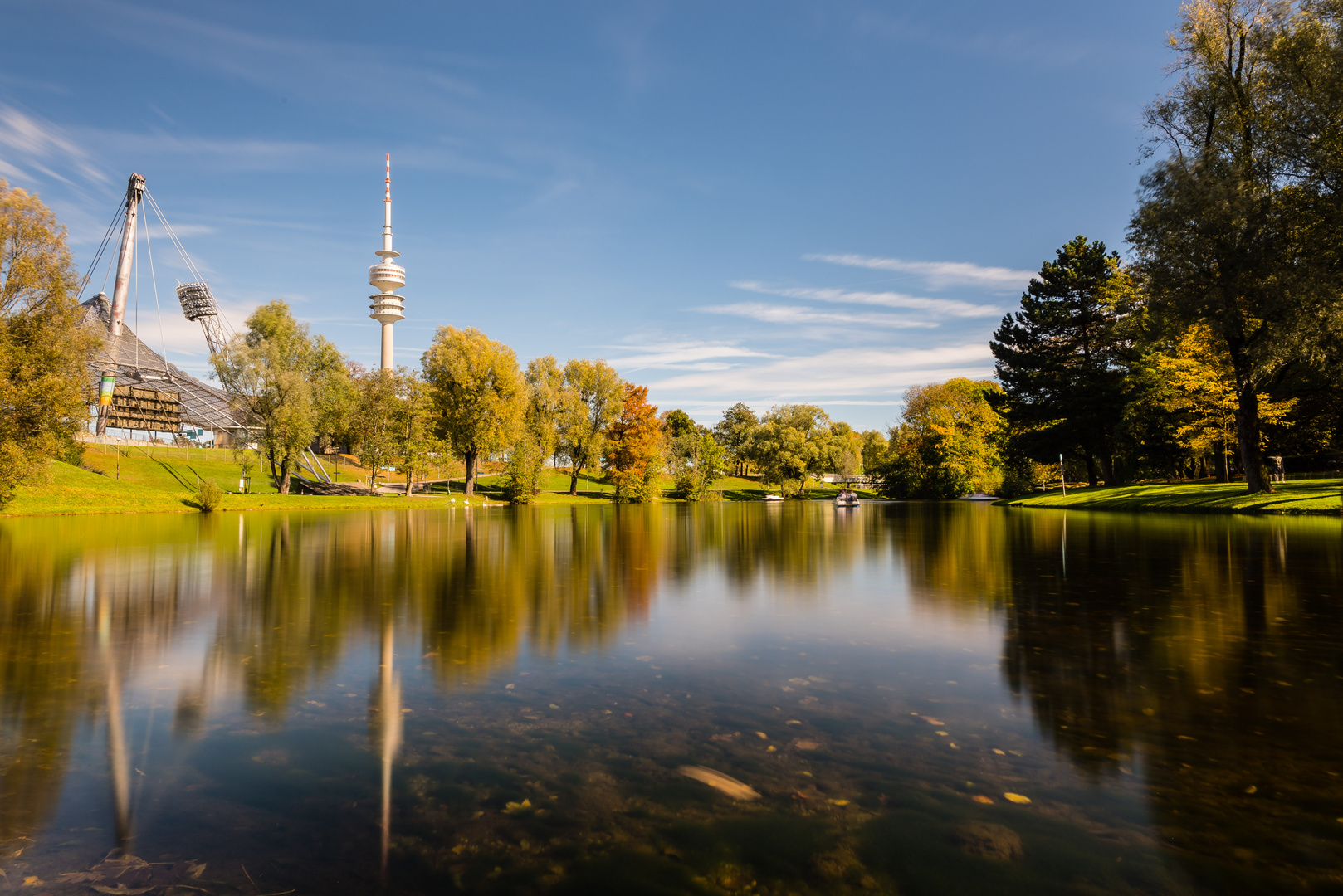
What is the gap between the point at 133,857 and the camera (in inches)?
126

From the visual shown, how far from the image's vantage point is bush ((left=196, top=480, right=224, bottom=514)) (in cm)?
3509

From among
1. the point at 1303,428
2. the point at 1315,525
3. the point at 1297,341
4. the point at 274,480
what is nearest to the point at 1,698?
the point at 1315,525

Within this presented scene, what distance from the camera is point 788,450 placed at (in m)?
81.9

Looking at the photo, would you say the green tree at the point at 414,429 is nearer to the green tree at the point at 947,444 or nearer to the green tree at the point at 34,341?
the green tree at the point at 34,341

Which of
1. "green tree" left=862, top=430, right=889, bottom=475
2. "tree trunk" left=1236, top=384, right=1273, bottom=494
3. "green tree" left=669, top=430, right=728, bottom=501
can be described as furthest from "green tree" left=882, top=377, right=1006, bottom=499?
"tree trunk" left=1236, top=384, right=1273, bottom=494

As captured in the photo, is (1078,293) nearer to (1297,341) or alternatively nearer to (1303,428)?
(1303,428)

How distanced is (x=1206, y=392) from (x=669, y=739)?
151ft

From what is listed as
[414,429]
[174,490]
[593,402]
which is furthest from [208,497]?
[593,402]

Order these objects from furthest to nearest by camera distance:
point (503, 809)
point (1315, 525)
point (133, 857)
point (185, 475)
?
point (185, 475), point (1315, 525), point (503, 809), point (133, 857)

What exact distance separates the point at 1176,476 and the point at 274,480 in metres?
74.9

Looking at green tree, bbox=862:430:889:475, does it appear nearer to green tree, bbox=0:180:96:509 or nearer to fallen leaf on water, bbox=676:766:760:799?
green tree, bbox=0:180:96:509

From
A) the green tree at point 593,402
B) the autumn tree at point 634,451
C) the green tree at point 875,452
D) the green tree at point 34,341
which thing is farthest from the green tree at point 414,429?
the green tree at point 875,452

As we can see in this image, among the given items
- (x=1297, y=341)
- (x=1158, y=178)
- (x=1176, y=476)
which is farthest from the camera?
(x=1176, y=476)

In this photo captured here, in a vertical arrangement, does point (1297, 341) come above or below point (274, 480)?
above
